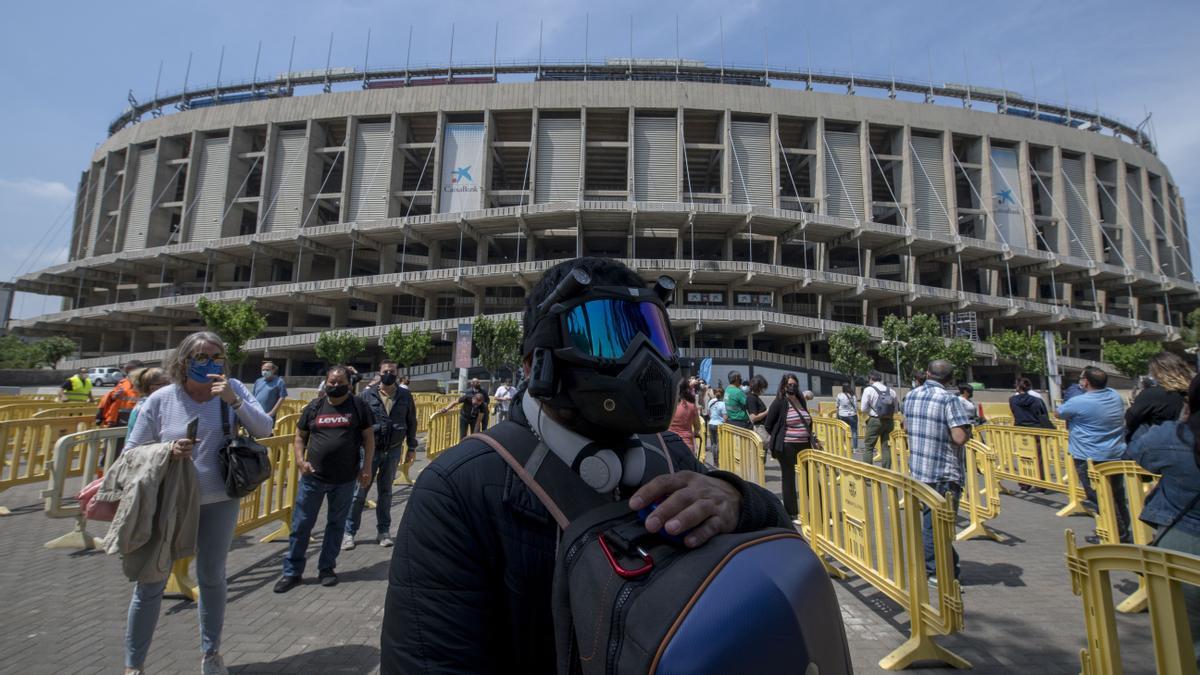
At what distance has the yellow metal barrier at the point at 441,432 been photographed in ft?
37.1

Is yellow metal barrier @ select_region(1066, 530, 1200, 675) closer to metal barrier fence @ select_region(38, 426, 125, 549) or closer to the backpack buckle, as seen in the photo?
the backpack buckle

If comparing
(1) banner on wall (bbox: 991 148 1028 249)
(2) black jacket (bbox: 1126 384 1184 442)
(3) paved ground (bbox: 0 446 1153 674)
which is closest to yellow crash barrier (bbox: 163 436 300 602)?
(3) paved ground (bbox: 0 446 1153 674)

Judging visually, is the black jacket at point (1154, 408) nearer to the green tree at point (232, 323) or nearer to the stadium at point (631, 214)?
the stadium at point (631, 214)

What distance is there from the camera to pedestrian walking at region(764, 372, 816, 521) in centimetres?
657

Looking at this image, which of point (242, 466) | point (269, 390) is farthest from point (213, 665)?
point (269, 390)

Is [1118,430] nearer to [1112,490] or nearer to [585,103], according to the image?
[1112,490]

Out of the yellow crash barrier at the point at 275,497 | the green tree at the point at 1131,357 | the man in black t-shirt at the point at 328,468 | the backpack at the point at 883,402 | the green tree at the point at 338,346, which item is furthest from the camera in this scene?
the green tree at the point at 1131,357

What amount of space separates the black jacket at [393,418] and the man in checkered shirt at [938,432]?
225 inches

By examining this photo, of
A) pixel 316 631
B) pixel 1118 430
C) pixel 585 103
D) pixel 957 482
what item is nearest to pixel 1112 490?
pixel 1118 430

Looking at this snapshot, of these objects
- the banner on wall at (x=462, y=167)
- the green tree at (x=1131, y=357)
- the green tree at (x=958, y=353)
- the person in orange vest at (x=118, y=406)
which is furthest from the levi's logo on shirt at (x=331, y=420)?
the green tree at (x=1131, y=357)

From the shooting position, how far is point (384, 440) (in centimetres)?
598

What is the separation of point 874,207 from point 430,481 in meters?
53.3

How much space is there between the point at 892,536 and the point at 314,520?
4937 millimetres

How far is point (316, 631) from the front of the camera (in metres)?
3.88
